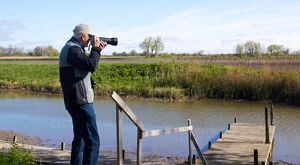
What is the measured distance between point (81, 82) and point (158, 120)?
12289 millimetres

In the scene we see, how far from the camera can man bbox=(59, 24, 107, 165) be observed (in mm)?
5074

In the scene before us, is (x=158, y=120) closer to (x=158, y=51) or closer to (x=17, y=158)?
(x=17, y=158)

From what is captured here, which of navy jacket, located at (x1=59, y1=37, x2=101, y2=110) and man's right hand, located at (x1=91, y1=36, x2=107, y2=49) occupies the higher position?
man's right hand, located at (x1=91, y1=36, x2=107, y2=49)

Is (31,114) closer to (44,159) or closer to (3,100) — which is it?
(3,100)

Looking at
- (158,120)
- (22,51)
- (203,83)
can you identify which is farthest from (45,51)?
(158,120)

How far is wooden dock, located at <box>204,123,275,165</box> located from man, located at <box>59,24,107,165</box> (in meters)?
3.67

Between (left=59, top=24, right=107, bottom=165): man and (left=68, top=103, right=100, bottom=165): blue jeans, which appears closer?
(left=59, top=24, right=107, bottom=165): man

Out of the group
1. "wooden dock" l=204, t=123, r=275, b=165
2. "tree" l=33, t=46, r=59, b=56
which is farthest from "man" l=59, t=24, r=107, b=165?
"tree" l=33, t=46, r=59, b=56

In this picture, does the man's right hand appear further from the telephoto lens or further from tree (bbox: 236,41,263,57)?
tree (bbox: 236,41,263,57)

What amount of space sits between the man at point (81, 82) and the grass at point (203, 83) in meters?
19.2

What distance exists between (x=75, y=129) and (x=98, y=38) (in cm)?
107

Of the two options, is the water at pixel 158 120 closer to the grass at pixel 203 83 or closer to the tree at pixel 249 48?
the grass at pixel 203 83

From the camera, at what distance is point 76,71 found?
5.14m

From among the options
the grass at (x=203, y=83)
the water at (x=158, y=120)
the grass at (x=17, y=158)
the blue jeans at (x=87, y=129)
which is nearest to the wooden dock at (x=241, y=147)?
the water at (x=158, y=120)
